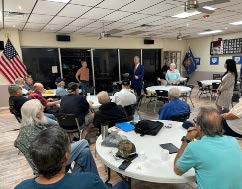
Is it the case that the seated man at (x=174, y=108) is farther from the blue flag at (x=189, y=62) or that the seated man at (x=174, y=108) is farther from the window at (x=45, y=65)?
the blue flag at (x=189, y=62)

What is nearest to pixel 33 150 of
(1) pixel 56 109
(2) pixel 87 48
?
(1) pixel 56 109

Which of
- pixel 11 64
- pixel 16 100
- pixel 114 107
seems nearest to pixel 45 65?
pixel 11 64

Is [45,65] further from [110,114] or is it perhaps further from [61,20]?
[110,114]

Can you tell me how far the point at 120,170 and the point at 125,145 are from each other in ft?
0.77

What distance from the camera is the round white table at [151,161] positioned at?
59.4 inches

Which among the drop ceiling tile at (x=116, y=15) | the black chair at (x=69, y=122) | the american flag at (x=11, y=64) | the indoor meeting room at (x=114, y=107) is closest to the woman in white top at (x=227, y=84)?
the indoor meeting room at (x=114, y=107)

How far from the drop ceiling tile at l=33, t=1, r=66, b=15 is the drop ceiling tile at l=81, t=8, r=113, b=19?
751mm

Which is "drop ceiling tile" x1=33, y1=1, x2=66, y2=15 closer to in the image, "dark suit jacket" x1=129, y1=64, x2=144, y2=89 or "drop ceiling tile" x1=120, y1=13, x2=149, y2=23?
"drop ceiling tile" x1=120, y1=13, x2=149, y2=23

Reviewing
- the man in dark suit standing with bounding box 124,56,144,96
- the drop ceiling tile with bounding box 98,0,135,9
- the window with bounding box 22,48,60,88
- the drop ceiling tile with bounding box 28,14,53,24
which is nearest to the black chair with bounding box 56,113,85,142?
the drop ceiling tile with bounding box 98,0,135,9

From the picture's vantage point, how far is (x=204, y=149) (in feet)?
4.43

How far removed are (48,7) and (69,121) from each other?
2743mm

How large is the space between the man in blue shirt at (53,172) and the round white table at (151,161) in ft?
1.83

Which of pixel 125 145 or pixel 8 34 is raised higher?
pixel 8 34

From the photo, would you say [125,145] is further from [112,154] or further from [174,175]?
[174,175]
